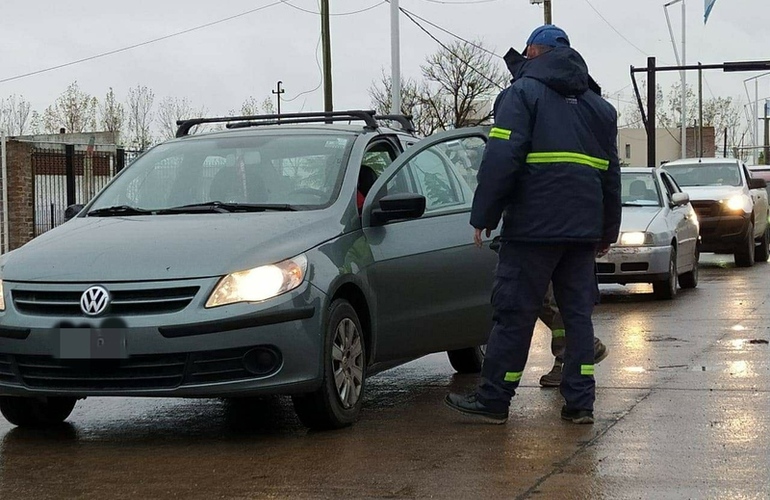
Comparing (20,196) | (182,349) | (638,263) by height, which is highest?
(20,196)

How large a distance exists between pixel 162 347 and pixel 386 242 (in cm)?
161

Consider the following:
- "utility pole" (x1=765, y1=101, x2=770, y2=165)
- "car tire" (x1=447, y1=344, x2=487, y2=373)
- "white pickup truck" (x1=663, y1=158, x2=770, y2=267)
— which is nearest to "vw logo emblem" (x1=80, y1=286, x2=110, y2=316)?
"car tire" (x1=447, y1=344, x2=487, y2=373)

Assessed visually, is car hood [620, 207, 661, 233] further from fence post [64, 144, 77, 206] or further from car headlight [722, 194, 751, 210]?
fence post [64, 144, 77, 206]

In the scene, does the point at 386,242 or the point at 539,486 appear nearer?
the point at 539,486

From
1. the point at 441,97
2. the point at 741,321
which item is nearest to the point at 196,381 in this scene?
the point at 741,321

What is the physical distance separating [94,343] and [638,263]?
9.29 metres

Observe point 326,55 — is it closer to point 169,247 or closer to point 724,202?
point 724,202

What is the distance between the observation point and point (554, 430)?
6.38 meters

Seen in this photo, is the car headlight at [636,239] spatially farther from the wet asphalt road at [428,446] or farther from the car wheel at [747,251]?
the car wheel at [747,251]

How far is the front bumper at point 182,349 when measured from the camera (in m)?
5.83

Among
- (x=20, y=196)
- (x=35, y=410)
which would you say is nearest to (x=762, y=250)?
(x=20, y=196)

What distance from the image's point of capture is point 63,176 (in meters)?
21.3

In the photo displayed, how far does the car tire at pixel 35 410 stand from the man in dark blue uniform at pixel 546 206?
7.07ft

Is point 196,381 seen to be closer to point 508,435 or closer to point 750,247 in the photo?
point 508,435
